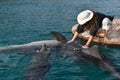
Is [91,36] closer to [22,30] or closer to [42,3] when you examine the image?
[22,30]

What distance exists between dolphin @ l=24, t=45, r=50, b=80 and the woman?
1688mm

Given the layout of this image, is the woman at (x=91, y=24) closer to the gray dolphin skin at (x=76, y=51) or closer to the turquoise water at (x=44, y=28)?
the gray dolphin skin at (x=76, y=51)

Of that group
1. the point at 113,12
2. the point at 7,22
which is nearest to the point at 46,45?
the point at 7,22

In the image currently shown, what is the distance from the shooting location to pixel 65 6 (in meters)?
24.6

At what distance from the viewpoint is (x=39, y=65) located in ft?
32.6

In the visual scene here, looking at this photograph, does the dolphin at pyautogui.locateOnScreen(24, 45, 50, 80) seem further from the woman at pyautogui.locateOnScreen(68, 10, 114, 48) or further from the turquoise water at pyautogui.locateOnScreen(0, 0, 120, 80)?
the woman at pyautogui.locateOnScreen(68, 10, 114, 48)

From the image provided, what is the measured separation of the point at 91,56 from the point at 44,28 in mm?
5866

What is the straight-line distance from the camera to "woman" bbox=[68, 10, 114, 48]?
12.0 meters

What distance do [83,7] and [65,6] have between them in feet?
5.11

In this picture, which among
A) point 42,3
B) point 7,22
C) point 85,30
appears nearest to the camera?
point 85,30

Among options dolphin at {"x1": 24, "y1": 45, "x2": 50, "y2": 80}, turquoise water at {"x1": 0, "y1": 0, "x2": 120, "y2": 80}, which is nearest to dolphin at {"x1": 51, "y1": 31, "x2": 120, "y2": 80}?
turquoise water at {"x1": 0, "y1": 0, "x2": 120, "y2": 80}

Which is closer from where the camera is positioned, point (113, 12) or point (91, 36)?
point (91, 36)

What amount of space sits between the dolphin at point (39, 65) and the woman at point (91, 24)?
1.69 m

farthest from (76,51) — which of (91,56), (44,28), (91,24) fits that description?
(44,28)
